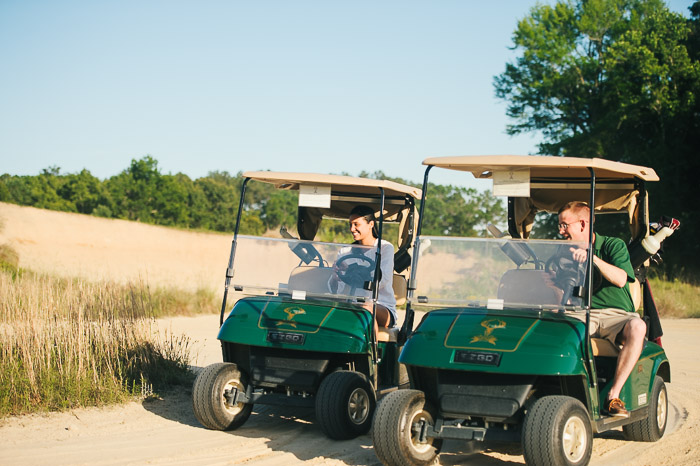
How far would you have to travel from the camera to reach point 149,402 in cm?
727

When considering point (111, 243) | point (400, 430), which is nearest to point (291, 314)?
point (400, 430)

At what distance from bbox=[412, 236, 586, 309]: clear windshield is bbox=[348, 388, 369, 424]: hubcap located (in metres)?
0.83

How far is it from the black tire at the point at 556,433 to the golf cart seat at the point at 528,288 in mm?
848

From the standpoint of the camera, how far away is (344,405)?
225 inches

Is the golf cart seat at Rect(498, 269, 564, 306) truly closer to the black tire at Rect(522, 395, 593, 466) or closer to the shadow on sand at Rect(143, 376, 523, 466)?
the black tire at Rect(522, 395, 593, 466)

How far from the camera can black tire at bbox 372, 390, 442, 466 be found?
15.3ft

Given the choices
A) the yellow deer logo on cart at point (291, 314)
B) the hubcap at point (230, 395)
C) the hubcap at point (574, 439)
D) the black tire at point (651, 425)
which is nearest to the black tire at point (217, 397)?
the hubcap at point (230, 395)

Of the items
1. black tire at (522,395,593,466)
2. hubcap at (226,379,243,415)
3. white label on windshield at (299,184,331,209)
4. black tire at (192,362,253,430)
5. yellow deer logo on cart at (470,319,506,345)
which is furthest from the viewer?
white label on windshield at (299,184,331,209)

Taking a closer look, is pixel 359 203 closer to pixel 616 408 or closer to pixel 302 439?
pixel 302 439

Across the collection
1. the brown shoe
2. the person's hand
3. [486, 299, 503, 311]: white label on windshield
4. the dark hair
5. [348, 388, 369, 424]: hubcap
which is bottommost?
[348, 388, 369, 424]: hubcap

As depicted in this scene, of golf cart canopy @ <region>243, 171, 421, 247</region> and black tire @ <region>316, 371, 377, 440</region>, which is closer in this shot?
black tire @ <region>316, 371, 377, 440</region>

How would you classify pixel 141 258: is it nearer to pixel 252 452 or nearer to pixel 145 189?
pixel 145 189

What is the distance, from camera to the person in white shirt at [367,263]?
6.68m

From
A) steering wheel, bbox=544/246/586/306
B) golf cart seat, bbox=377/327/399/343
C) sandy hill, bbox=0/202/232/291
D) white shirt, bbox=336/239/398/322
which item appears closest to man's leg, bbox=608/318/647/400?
steering wheel, bbox=544/246/586/306
